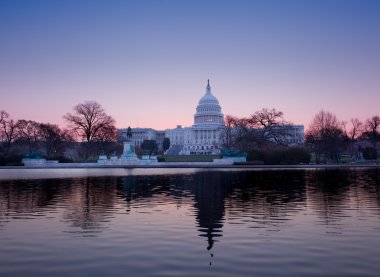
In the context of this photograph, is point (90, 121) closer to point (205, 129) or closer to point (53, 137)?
point (53, 137)

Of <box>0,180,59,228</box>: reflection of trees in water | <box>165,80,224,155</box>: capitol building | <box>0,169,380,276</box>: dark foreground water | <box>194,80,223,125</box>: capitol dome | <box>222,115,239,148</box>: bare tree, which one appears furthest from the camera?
<box>194,80,223,125</box>: capitol dome

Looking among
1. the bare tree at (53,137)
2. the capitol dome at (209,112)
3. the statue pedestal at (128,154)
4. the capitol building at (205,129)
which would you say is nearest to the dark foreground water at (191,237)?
the statue pedestal at (128,154)

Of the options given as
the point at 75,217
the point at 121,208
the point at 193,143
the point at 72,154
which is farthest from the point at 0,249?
the point at 193,143

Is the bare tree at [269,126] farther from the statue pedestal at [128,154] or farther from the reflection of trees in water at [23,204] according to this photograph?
the reflection of trees in water at [23,204]

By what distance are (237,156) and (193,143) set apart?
96.2 m

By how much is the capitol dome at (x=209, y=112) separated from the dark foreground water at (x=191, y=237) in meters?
148

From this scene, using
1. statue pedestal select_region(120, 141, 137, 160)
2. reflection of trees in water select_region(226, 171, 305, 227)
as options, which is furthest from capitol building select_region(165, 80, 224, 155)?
reflection of trees in water select_region(226, 171, 305, 227)

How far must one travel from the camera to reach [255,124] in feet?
283

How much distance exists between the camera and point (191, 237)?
10.5 m

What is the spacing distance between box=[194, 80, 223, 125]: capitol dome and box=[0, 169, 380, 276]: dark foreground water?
485ft

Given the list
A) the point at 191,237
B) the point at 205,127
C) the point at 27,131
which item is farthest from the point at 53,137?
the point at 191,237

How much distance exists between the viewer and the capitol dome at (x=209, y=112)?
16538 cm

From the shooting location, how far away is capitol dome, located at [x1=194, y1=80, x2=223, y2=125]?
165 m

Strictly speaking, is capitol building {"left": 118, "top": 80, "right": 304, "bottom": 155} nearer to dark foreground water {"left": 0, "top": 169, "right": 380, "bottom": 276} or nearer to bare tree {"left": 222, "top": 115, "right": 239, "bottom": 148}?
bare tree {"left": 222, "top": 115, "right": 239, "bottom": 148}
